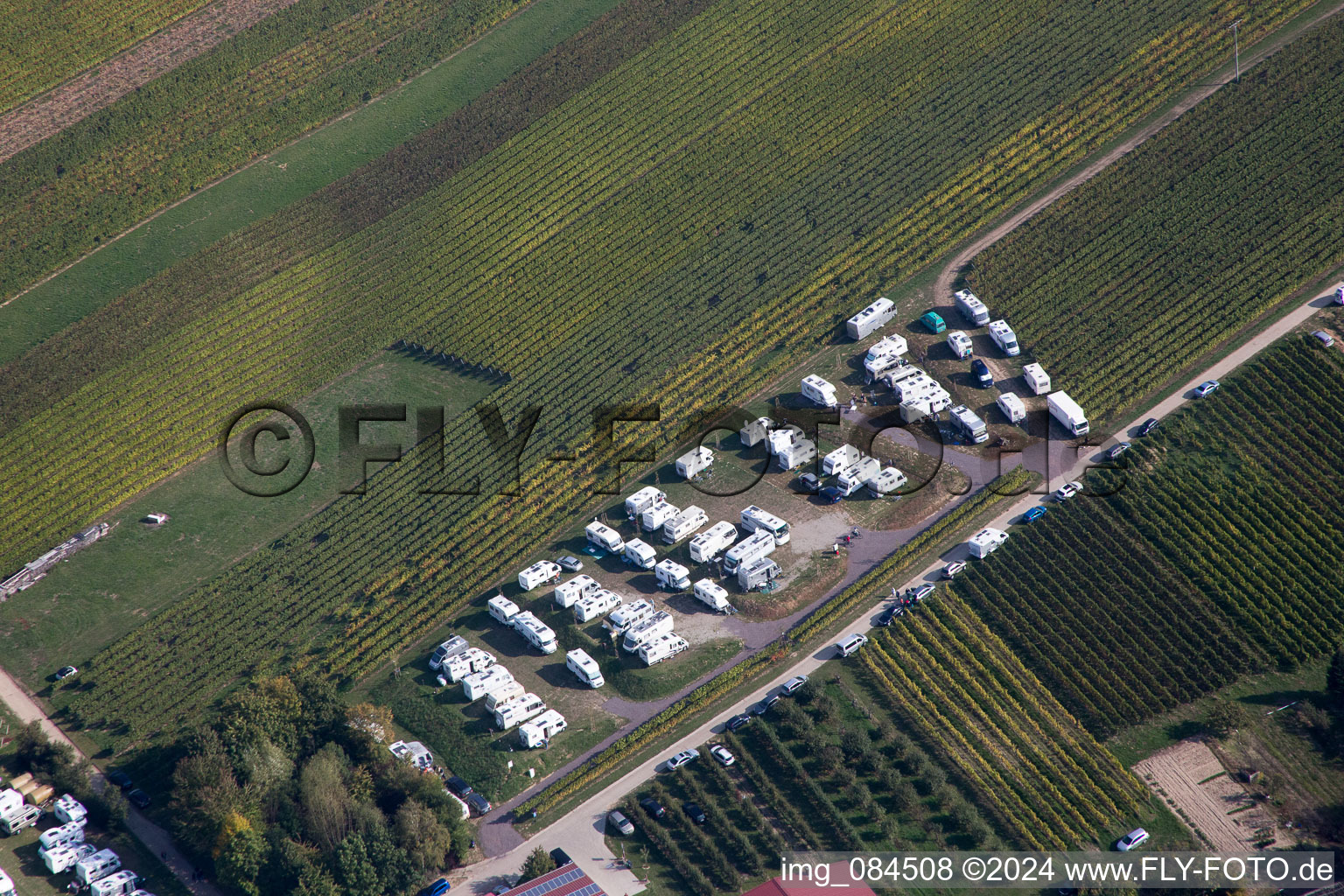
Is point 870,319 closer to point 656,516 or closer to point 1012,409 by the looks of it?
point 1012,409

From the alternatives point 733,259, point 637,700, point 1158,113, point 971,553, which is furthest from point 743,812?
point 1158,113

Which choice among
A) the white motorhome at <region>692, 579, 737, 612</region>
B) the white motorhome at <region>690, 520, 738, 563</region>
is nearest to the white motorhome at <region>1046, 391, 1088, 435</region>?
the white motorhome at <region>690, 520, 738, 563</region>

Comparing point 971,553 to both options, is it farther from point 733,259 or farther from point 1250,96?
point 1250,96

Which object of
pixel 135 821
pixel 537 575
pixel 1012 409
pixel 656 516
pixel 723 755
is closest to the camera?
pixel 135 821

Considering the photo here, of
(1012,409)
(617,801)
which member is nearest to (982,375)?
(1012,409)

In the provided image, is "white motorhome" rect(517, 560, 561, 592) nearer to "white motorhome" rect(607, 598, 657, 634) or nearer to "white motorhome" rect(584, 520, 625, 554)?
"white motorhome" rect(584, 520, 625, 554)

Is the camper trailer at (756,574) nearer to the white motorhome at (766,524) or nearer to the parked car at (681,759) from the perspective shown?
the white motorhome at (766,524)

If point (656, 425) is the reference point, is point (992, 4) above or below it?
above
